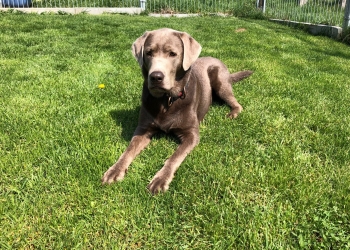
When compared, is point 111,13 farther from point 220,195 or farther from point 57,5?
point 220,195

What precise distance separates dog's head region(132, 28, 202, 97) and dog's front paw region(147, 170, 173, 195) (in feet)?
2.77

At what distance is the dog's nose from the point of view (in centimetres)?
277

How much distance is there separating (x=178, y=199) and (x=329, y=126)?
2097 millimetres

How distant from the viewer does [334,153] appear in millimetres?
2867

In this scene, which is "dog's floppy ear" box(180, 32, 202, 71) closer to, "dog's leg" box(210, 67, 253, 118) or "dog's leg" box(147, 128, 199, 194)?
"dog's leg" box(147, 128, 199, 194)

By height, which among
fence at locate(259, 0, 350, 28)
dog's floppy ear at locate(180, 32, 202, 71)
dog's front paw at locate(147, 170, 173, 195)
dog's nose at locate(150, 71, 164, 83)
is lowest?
dog's front paw at locate(147, 170, 173, 195)

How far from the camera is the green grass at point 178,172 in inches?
77.5

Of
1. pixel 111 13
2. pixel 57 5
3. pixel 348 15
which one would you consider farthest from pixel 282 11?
pixel 57 5

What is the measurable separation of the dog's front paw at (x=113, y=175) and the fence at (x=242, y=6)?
882 centimetres

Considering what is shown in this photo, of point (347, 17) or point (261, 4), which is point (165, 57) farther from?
point (261, 4)

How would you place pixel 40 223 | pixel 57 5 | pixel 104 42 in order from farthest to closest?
pixel 57 5, pixel 104 42, pixel 40 223

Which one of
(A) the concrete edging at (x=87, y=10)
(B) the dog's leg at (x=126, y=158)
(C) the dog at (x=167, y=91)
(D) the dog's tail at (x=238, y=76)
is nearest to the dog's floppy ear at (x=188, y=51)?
(C) the dog at (x=167, y=91)

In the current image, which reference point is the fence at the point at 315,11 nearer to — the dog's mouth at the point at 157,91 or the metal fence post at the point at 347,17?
the metal fence post at the point at 347,17

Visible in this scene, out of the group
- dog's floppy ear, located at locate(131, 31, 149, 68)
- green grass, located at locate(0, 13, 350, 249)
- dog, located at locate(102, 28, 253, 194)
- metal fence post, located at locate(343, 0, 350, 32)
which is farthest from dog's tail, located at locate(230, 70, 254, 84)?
metal fence post, located at locate(343, 0, 350, 32)
